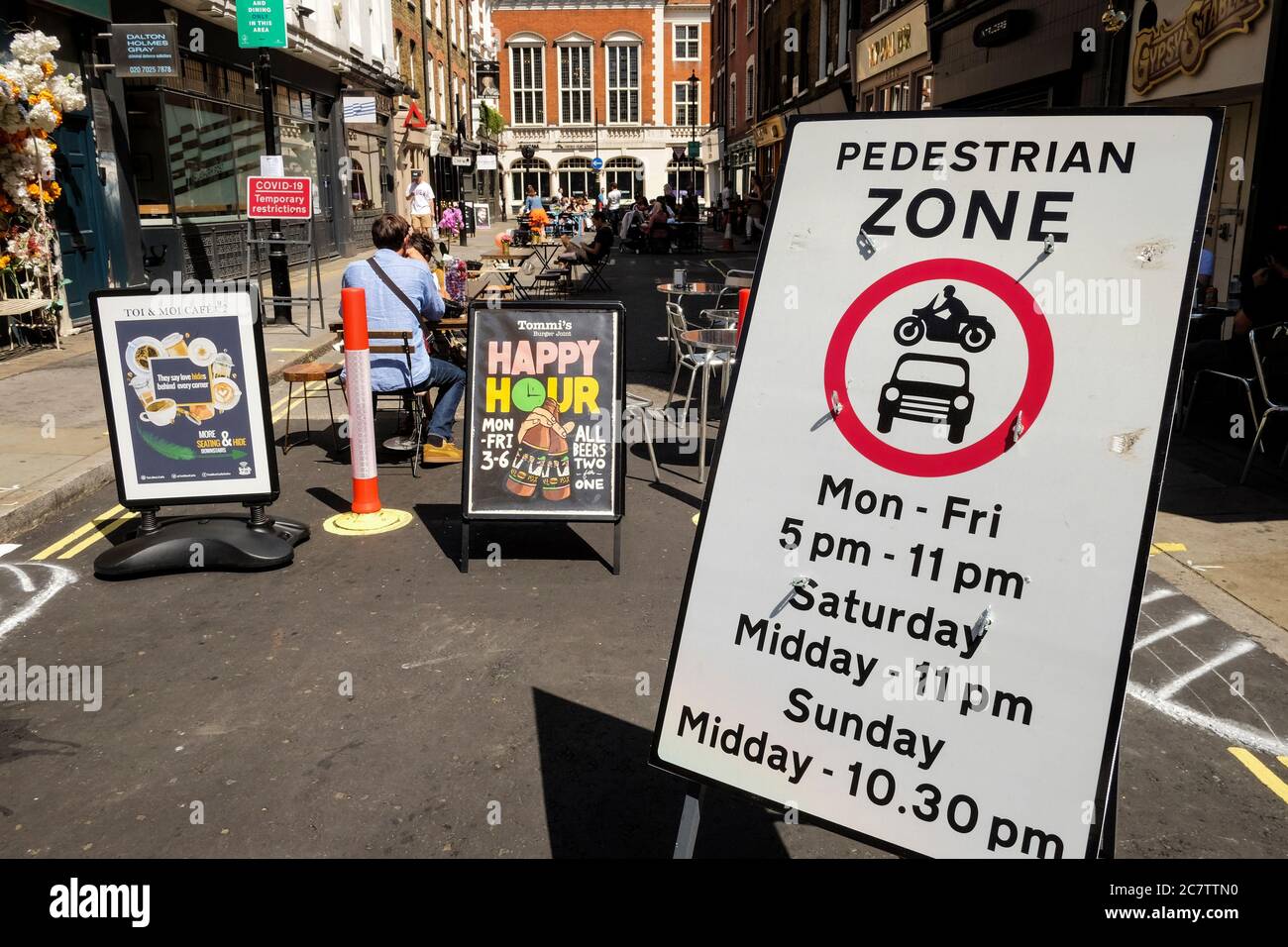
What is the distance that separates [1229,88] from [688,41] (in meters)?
63.6

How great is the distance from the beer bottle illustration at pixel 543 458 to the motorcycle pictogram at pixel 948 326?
3649 millimetres

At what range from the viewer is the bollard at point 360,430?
20.2 feet

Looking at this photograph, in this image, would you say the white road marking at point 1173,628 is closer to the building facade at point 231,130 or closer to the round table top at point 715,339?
the round table top at point 715,339

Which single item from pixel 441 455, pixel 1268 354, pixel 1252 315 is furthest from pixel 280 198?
pixel 1268 354

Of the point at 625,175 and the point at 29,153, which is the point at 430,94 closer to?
the point at 29,153

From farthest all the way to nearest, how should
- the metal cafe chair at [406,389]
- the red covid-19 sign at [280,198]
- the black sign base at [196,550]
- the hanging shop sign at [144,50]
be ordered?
1. the red covid-19 sign at [280,198]
2. the hanging shop sign at [144,50]
3. the metal cafe chair at [406,389]
4. the black sign base at [196,550]

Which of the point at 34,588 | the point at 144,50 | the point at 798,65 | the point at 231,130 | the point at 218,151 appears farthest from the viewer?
the point at 798,65

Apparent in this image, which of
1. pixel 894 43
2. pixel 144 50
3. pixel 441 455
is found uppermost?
pixel 894 43

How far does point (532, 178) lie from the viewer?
69.4 meters

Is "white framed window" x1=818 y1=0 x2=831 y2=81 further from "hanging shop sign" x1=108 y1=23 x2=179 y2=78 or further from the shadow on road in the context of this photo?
the shadow on road

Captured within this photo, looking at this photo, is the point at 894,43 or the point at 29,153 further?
the point at 894,43

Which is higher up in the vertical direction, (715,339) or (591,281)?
(715,339)

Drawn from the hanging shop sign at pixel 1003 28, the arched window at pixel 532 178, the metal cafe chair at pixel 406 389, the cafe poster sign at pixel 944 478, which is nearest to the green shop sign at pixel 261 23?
the metal cafe chair at pixel 406 389

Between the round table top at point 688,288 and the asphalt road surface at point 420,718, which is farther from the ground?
the round table top at point 688,288
